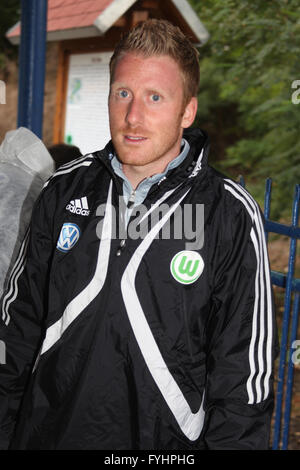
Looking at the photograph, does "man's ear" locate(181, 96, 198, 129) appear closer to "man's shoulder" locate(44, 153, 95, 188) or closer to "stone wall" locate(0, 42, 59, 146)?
"man's shoulder" locate(44, 153, 95, 188)

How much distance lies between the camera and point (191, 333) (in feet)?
5.37

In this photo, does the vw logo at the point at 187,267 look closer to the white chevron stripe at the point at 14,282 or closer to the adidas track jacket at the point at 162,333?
the adidas track jacket at the point at 162,333

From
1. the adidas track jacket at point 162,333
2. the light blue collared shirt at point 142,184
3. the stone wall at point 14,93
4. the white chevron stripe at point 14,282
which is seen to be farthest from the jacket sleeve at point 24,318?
the stone wall at point 14,93

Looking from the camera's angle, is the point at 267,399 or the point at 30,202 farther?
the point at 30,202

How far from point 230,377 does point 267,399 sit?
5.0 inches

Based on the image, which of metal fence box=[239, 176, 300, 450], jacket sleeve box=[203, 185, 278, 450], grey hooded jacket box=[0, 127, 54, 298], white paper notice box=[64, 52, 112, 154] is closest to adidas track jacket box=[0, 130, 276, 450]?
jacket sleeve box=[203, 185, 278, 450]

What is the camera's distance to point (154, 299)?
165 centimetres

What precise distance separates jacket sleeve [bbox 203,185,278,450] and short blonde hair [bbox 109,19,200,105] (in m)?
0.43

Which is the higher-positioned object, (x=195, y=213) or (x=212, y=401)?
(x=195, y=213)

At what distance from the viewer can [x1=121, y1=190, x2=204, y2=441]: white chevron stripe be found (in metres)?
1.62

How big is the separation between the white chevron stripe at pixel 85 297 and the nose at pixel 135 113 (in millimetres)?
288

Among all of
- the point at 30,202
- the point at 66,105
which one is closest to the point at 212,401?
the point at 30,202

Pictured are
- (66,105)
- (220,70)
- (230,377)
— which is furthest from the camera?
(220,70)

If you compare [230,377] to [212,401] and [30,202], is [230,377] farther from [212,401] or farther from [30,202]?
[30,202]
